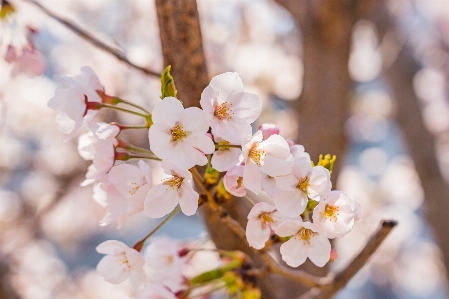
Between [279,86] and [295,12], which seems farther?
[279,86]

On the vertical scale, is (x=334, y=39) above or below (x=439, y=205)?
above

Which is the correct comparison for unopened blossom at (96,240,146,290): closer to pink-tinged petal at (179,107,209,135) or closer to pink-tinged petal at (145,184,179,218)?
pink-tinged petal at (145,184,179,218)

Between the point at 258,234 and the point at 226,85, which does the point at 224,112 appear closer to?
the point at 226,85

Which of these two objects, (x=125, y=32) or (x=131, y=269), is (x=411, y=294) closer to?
(x=125, y=32)

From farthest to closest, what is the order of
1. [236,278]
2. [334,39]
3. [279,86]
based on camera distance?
[279,86]
[334,39]
[236,278]

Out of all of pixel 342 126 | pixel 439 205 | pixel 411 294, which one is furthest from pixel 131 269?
pixel 411 294

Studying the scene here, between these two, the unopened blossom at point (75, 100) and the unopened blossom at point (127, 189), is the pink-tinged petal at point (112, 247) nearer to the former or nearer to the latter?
the unopened blossom at point (127, 189)

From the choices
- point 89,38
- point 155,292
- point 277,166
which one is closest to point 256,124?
point 89,38
